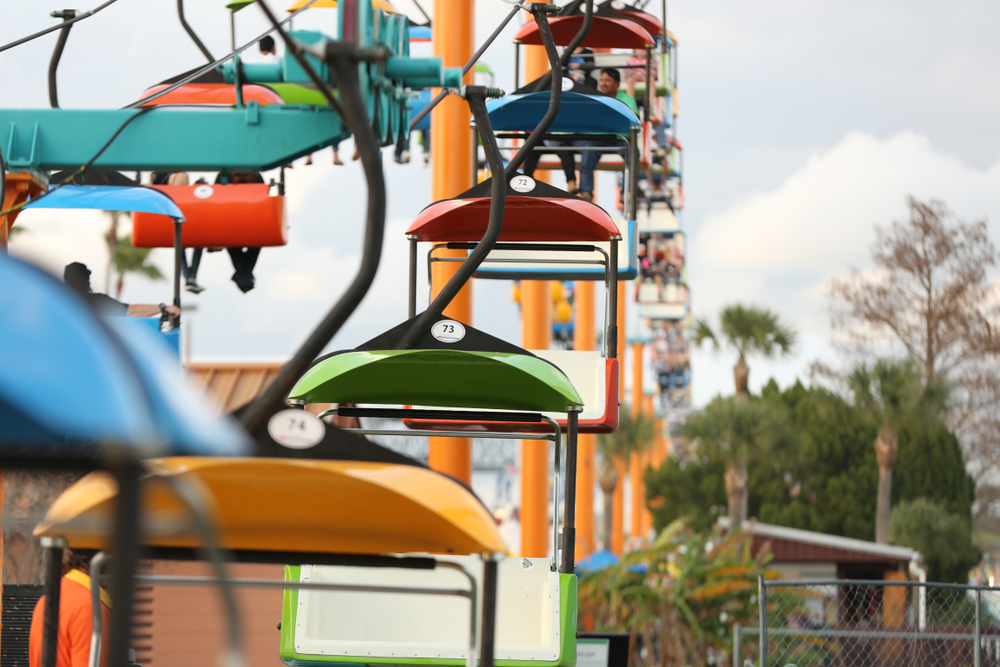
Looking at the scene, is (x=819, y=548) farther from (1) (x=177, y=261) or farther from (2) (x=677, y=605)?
(1) (x=177, y=261)

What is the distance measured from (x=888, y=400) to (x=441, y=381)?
30.6 m

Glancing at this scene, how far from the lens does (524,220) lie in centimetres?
724

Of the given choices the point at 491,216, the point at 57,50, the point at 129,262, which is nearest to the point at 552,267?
the point at 491,216

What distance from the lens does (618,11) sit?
447 inches

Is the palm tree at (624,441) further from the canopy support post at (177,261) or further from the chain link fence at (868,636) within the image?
the canopy support post at (177,261)

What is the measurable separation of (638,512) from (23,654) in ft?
120

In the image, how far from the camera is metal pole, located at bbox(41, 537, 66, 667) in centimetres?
305

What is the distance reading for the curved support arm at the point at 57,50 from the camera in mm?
6002

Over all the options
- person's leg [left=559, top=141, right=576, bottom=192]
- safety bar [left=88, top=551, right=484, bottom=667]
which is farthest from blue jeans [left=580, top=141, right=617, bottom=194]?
safety bar [left=88, top=551, right=484, bottom=667]

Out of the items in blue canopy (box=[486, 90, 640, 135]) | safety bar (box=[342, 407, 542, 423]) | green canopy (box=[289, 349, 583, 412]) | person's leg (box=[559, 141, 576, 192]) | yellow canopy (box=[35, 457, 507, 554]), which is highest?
person's leg (box=[559, 141, 576, 192])

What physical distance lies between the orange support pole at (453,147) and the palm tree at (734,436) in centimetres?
2441

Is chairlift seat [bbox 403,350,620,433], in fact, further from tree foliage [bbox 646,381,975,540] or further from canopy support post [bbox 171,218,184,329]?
tree foliage [bbox 646,381,975,540]

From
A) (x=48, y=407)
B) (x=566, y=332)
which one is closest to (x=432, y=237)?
(x=48, y=407)

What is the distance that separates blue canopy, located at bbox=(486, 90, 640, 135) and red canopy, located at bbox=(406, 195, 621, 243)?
147cm
